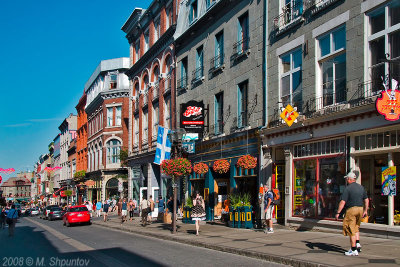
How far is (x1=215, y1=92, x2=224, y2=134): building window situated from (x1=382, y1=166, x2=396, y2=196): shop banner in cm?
1114

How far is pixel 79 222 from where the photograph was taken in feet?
98.9

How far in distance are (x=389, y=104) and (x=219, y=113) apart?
12417mm

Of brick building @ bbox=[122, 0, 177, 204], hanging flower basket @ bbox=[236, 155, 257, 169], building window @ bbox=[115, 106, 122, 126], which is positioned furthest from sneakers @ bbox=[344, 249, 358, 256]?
building window @ bbox=[115, 106, 122, 126]

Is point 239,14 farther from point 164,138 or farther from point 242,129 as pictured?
point 164,138

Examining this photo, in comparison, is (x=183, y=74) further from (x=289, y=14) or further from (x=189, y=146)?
(x=289, y=14)

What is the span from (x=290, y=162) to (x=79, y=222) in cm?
1781

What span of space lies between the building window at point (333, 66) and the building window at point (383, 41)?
124 centimetres

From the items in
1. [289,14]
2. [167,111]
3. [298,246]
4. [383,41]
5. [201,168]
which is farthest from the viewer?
[167,111]

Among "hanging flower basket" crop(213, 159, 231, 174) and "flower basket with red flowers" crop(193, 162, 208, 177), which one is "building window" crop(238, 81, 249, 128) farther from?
"flower basket with red flowers" crop(193, 162, 208, 177)

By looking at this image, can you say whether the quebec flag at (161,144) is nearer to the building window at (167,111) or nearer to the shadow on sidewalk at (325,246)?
the building window at (167,111)

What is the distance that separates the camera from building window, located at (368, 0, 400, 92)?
12719 millimetres

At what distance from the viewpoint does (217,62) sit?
2400 cm

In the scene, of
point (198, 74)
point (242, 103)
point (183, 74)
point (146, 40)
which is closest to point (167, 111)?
point (183, 74)

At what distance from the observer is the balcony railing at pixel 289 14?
56.3 feet
